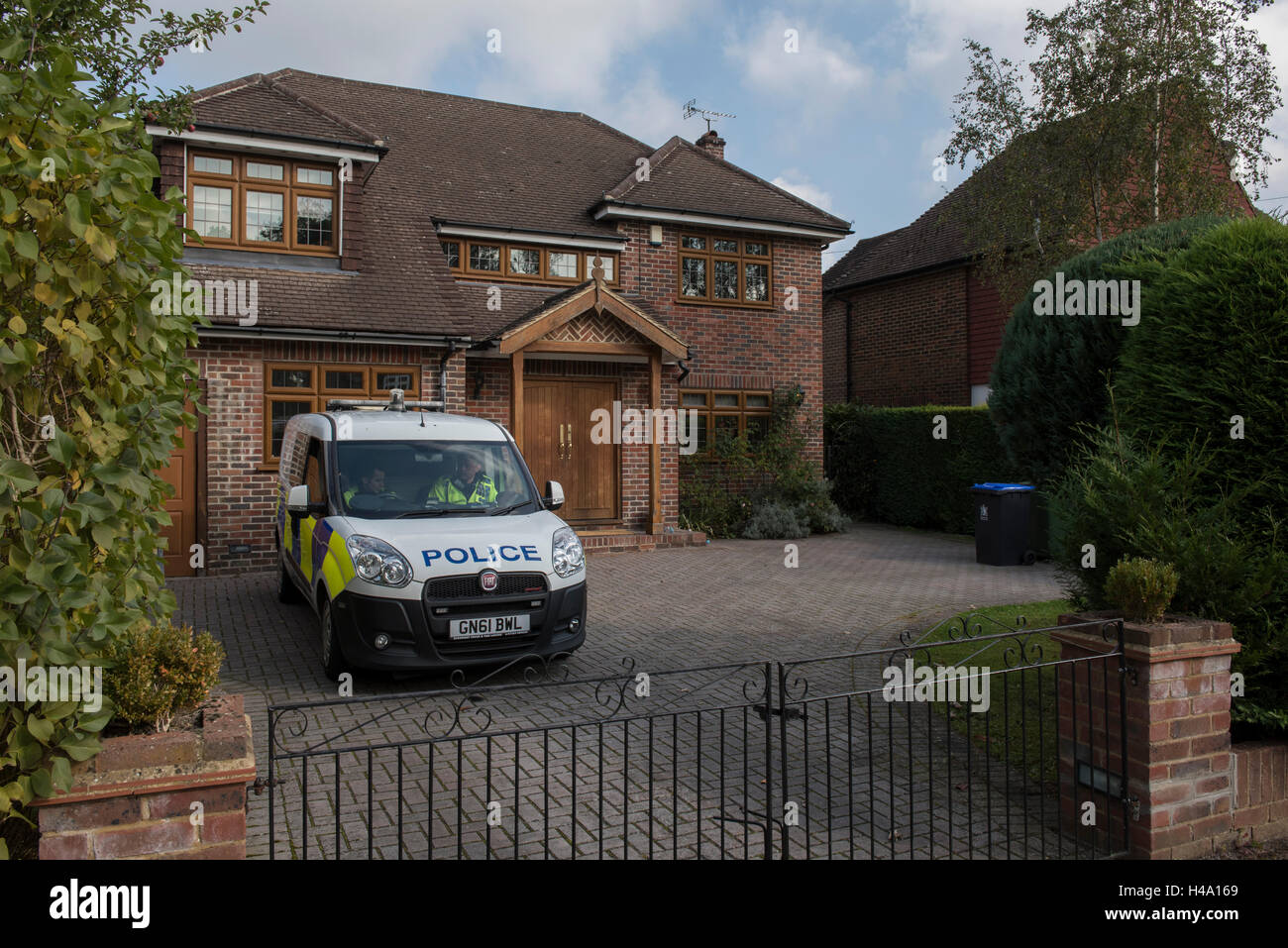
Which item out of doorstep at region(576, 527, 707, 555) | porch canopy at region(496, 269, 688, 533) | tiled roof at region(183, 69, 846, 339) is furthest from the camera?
doorstep at region(576, 527, 707, 555)

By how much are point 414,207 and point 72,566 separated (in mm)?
14898

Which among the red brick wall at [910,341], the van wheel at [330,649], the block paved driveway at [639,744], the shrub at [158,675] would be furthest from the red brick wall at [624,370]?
the shrub at [158,675]

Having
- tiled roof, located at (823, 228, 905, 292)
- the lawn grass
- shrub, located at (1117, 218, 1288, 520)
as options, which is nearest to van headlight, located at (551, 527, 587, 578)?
A: the lawn grass

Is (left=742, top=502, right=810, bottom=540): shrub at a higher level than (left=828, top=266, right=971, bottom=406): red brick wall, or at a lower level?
lower

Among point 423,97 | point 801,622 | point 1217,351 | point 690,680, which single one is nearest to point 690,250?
point 423,97

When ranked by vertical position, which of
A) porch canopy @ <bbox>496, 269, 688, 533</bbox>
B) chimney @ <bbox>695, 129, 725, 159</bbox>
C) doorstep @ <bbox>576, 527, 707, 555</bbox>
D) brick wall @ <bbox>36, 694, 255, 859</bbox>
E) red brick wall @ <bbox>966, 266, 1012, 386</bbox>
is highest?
chimney @ <bbox>695, 129, 725, 159</bbox>

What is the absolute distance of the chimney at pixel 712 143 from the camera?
2223 centimetres

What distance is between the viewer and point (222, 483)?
12828mm

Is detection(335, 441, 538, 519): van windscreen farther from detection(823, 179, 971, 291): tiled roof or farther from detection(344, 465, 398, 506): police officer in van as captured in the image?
detection(823, 179, 971, 291): tiled roof

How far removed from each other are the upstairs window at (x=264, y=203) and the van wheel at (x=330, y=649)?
7936mm

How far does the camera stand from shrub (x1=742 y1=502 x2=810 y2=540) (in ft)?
57.9

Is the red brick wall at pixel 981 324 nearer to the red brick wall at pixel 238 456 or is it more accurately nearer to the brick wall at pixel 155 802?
the red brick wall at pixel 238 456

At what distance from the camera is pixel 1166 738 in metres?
4.22

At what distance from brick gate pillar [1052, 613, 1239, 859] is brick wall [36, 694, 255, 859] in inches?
140
